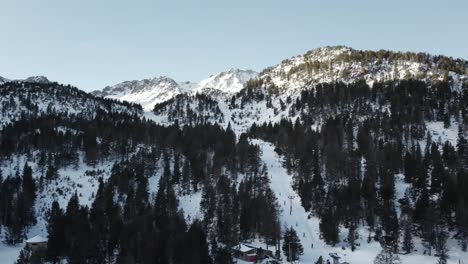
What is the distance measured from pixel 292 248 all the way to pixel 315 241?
56.3 ft

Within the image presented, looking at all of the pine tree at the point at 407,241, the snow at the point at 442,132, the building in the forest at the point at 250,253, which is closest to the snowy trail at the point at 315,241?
the pine tree at the point at 407,241

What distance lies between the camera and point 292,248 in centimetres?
10088

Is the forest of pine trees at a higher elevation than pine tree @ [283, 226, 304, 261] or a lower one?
higher

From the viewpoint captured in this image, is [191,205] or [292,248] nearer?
[292,248]

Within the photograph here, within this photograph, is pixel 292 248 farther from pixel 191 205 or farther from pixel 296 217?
pixel 191 205

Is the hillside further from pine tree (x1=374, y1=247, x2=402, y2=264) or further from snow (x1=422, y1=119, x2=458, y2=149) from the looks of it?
snow (x1=422, y1=119, x2=458, y2=149)

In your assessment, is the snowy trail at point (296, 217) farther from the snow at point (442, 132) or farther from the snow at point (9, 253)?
the snow at point (9, 253)

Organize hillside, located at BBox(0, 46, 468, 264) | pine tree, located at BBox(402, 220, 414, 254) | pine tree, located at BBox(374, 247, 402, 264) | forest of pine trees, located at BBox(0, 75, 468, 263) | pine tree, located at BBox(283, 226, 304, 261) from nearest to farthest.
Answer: pine tree, located at BBox(374, 247, 402, 264) → forest of pine trees, located at BBox(0, 75, 468, 263) → hillside, located at BBox(0, 46, 468, 264) → pine tree, located at BBox(283, 226, 304, 261) → pine tree, located at BBox(402, 220, 414, 254)

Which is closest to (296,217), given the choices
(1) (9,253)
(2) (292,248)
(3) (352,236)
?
(3) (352,236)

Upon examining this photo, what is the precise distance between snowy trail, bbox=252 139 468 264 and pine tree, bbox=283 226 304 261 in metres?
2.12

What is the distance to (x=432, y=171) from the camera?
126812 mm

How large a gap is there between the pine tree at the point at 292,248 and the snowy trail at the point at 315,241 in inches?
83.4

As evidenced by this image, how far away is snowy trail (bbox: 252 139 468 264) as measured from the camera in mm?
99938

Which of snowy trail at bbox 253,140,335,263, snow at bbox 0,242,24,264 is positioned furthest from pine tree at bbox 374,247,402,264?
snow at bbox 0,242,24,264
